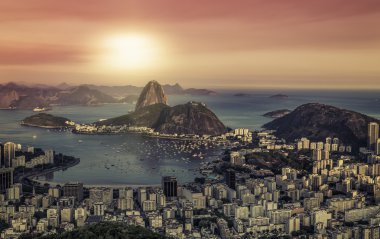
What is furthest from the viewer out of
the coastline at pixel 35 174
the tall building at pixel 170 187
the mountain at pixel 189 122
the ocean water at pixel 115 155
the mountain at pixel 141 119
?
the mountain at pixel 141 119

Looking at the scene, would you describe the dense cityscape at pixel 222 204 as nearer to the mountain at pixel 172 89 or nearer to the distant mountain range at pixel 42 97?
the distant mountain range at pixel 42 97

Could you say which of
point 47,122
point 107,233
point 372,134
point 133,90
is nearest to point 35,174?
point 107,233

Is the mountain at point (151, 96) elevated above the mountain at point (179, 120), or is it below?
above

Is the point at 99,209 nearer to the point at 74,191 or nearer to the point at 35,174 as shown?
the point at 74,191

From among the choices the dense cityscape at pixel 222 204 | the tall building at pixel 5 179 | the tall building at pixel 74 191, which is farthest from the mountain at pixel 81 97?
the tall building at pixel 74 191

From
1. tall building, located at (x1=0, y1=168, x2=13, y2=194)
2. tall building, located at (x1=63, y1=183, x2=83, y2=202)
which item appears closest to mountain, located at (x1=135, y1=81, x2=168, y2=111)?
tall building, located at (x1=0, y1=168, x2=13, y2=194)

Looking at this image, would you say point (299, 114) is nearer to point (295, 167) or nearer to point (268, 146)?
point (268, 146)
